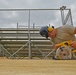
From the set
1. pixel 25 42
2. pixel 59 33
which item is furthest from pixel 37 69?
pixel 25 42

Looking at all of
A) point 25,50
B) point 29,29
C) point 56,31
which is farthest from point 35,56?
point 56,31

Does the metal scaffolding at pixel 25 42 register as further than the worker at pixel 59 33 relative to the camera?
Yes

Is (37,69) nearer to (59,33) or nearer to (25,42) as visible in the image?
(59,33)

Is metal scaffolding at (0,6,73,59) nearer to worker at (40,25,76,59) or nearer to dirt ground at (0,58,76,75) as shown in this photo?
worker at (40,25,76,59)

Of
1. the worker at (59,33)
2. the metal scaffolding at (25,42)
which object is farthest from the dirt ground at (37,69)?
the metal scaffolding at (25,42)

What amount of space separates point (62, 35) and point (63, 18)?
2.53m

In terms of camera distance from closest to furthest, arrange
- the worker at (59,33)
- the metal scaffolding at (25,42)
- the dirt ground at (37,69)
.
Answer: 1. the dirt ground at (37,69)
2. the worker at (59,33)
3. the metal scaffolding at (25,42)

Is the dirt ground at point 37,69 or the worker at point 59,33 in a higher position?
the worker at point 59,33

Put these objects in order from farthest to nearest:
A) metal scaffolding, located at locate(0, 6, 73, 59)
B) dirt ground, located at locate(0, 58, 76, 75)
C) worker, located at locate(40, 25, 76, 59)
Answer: metal scaffolding, located at locate(0, 6, 73, 59), worker, located at locate(40, 25, 76, 59), dirt ground, located at locate(0, 58, 76, 75)

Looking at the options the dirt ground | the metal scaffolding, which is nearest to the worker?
the metal scaffolding

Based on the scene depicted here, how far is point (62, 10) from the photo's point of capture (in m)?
7.26

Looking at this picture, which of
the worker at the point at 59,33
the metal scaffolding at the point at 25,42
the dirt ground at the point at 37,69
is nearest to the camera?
the dirt ground at the point at 37,69

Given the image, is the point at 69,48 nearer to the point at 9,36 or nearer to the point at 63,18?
the point at 63,18

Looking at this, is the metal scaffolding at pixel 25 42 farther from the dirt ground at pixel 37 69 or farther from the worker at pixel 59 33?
the dirt ground at pixel 37 69
